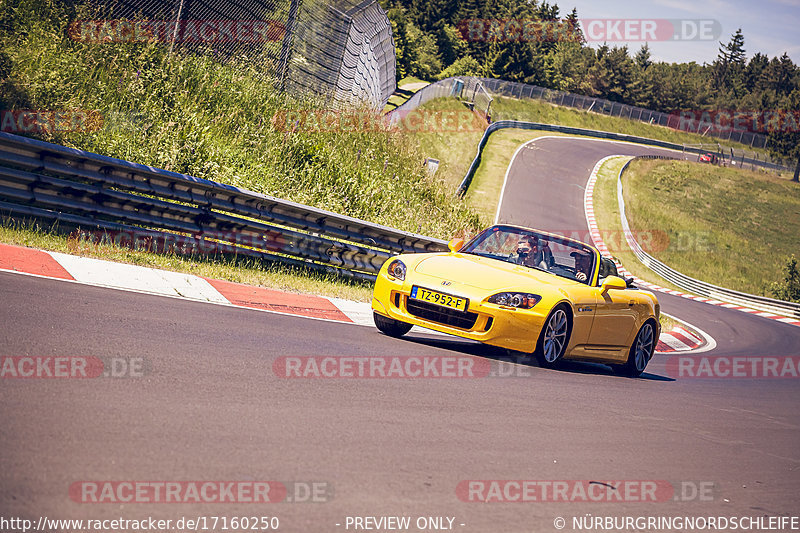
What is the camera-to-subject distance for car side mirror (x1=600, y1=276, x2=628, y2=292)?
932 centimetres

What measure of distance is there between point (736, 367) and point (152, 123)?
10.3 metres

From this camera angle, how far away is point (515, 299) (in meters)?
8.26

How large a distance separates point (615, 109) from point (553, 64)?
102ft

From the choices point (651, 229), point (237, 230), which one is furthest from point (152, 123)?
point (651, 229)

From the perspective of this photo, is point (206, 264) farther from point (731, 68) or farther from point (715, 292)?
point (731, 68)

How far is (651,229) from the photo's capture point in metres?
42.2

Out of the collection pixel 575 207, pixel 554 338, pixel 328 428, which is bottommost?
pixel 328 428

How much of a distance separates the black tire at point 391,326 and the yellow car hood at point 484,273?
2.11ft

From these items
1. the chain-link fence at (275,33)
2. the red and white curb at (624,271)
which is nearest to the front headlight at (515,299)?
the chain-link fence at (275,33)

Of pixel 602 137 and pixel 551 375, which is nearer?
pixel 551 375

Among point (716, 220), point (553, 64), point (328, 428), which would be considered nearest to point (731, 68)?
point (553, 64)

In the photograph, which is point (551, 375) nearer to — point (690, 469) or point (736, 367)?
point (690, 469)

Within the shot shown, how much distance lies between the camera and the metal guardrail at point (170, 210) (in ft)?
31.1

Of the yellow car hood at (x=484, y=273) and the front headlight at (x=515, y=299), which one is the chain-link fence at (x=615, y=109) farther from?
the front headlight at (x=515, y=299)
